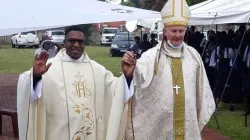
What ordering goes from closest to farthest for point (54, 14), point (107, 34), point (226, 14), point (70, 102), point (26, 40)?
1. point (70, 102)
2. point (54, 14)
3. point (226, 14)
4. point (26, 40)
5. point (107, 34)

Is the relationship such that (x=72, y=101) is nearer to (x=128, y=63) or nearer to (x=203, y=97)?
(x=128, y=63)

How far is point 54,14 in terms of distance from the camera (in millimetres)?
7078

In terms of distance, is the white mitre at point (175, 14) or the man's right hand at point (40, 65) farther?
the white mitre at point (175, 14)

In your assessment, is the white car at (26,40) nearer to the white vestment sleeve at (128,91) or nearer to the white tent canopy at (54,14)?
the white tent canopy at (54,14)

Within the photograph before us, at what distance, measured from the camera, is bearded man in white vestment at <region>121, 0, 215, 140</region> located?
485 cm

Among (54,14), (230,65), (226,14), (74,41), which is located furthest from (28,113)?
(230,65)

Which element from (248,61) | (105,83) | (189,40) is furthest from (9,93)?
(105,83)

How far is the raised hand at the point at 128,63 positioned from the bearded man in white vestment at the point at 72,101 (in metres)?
0.02

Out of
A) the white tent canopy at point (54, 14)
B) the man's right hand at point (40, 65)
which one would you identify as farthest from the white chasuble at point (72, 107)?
the white tent canopy at point (54, 14)

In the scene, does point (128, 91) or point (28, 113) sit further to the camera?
point (128, 91)

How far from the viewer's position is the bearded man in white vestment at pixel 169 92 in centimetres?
485

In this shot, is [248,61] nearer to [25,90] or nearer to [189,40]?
[189,40]

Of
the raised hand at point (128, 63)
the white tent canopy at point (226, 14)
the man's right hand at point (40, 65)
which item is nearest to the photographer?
the man's right hand at point (40, 65)

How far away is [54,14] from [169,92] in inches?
107
